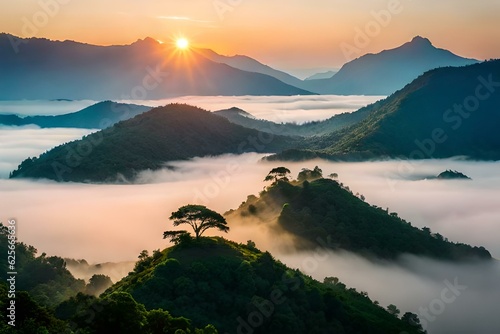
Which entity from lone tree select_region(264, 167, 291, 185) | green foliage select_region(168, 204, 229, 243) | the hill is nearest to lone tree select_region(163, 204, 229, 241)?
green foliage select_region(168, 204, 229, 243)

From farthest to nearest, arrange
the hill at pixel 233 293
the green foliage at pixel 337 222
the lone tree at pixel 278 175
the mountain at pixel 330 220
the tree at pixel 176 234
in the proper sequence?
the lone tree at pixel 278 175 < the green foliage at pixel 337 222 < the mountain at pixel 330 220 < the tree at pixel 176 234 < the hill at pixel 233 293

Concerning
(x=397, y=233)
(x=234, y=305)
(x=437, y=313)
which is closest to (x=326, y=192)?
(x=397, y=233)

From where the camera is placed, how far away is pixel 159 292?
68.6 m

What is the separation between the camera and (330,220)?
→ 5261 inches

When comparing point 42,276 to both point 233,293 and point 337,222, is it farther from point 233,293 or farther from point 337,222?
point 337,222

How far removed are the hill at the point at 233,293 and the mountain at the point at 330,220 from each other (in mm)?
44476

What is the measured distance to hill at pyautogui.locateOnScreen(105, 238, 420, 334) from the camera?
68375 mm

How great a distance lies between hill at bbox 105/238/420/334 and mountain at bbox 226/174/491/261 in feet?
146

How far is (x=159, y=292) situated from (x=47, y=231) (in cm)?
13023

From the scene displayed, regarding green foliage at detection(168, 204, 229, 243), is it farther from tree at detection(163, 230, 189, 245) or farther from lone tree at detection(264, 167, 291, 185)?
lone tree at detection(264, 167, 291, 185)

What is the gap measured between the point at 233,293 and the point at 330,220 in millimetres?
65960

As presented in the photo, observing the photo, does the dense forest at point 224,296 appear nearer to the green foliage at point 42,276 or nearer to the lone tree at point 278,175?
the green foliage at point 42,276

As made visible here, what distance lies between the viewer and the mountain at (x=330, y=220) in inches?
5084

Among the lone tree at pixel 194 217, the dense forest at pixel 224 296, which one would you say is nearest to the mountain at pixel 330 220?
the dense forest at pixel 224 296
